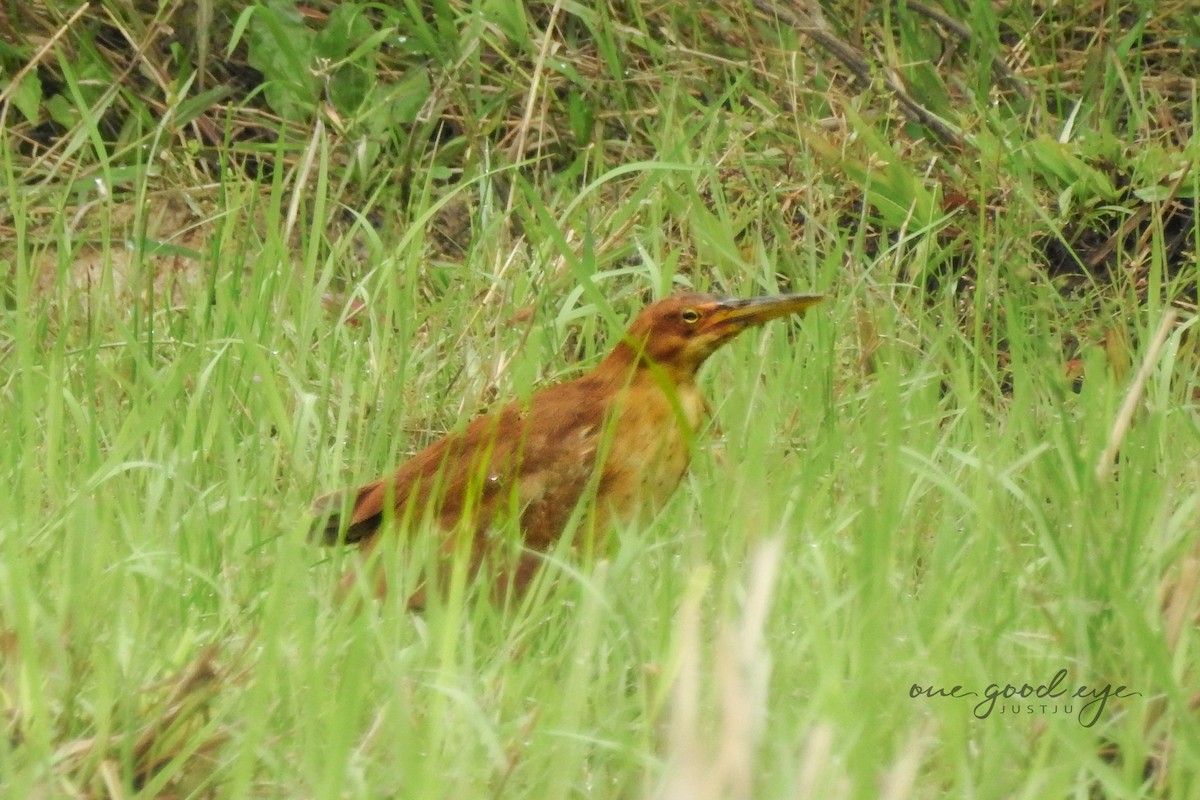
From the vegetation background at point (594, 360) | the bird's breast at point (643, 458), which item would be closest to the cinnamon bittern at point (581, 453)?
the bird's breast at point (643, 458)

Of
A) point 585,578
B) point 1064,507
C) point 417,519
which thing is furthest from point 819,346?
point 585,578

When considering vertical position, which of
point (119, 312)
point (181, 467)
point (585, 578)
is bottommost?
point (119, 312)

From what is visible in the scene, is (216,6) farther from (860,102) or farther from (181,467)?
(181,467)

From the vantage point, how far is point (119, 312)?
5012mm

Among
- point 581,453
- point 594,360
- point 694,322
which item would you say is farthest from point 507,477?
point 594,360

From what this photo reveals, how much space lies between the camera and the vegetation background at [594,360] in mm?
2479

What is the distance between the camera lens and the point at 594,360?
15.9 feet

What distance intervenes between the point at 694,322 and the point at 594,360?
84cm

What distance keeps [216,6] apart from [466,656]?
385cm

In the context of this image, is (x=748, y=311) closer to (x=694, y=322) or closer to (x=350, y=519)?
(x=694, y=322)

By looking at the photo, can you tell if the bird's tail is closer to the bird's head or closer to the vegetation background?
the vegetation background

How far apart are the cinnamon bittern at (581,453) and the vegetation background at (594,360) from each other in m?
0.11

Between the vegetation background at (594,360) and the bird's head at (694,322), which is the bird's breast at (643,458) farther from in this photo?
the bird's head at (694,322)

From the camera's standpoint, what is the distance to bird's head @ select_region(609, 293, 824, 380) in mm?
4035
